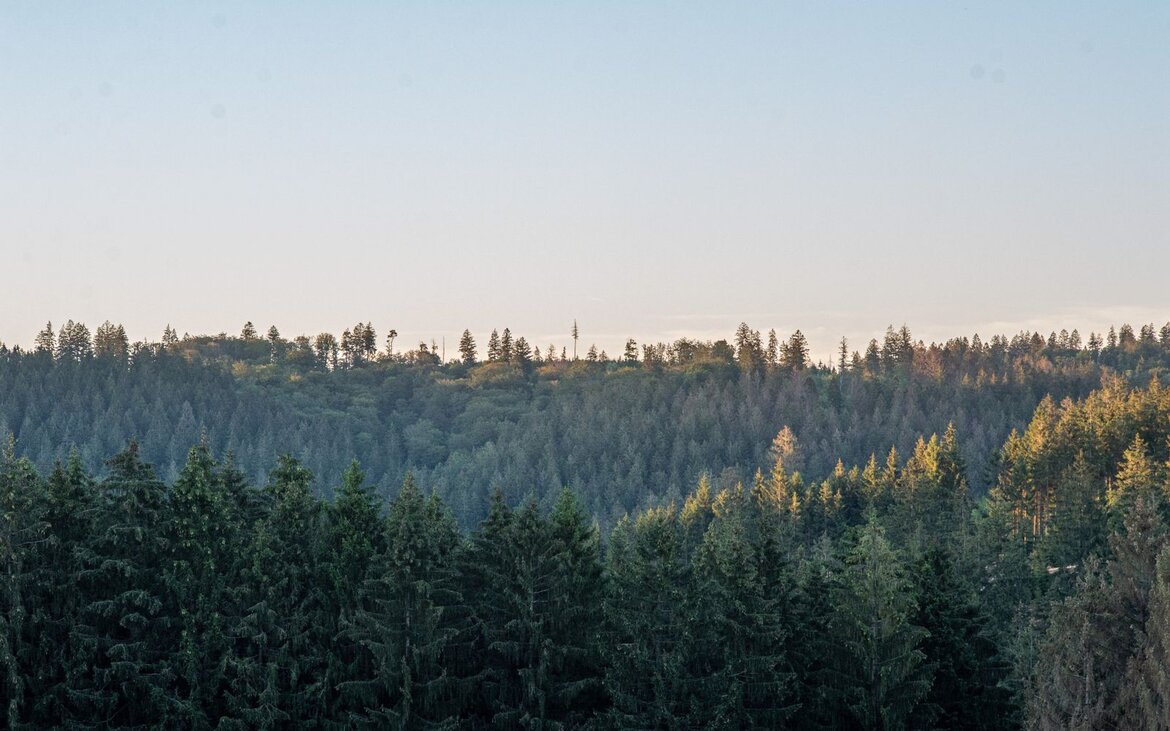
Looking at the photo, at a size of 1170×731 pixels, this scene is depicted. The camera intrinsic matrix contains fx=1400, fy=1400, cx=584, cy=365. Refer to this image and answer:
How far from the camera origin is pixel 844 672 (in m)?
50.0

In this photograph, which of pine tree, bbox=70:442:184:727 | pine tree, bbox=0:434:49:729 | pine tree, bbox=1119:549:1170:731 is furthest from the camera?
pine tree, bbox=70:442:184:727

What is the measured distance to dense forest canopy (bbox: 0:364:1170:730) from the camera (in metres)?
48.7

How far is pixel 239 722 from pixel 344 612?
5.42 meters

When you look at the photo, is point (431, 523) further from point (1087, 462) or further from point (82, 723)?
point (1087, 462)

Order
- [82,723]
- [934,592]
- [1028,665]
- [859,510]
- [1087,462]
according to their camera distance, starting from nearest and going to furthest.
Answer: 1. [82,723]
2. [934,592]
3. [1028,665]
4. [1087,462]
5. [859,510]

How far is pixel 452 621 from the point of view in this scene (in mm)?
52219

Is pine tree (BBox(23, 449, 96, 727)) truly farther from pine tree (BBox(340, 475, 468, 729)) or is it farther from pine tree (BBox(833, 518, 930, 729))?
pine tree (BBox(833, 518, 930, 729))

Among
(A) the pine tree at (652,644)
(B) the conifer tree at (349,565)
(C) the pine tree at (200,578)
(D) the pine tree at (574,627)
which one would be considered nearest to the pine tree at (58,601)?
(C) the pine tree at (200,578)

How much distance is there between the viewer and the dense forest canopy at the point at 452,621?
48.7m

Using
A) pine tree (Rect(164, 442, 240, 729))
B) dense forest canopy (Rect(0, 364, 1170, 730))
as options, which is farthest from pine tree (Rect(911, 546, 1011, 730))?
pine tree (Rect(164, 442, 240, 729))

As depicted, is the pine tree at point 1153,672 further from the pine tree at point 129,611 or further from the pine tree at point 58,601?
the pine tree at point 58,601

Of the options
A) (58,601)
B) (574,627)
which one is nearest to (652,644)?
(574,627)

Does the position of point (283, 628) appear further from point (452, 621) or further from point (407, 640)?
point (452, 621)

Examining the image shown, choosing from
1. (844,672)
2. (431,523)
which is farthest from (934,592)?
(431,523)
